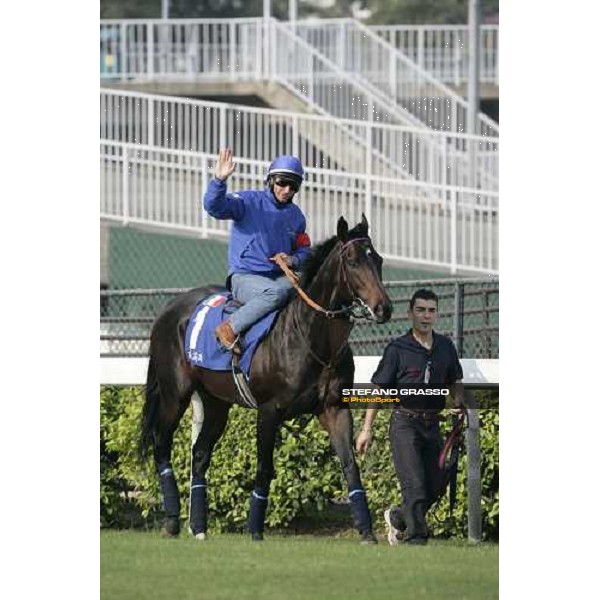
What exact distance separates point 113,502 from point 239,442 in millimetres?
646

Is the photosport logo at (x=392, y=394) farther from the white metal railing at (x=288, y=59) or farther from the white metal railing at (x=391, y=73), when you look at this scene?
the white metal railing at (x=391, y=73)

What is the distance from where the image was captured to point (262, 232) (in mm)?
8562

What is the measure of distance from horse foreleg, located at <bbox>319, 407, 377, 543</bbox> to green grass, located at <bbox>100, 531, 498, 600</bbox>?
0.20m

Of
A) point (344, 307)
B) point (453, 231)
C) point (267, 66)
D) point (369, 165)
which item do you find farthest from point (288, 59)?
point (344, 307)

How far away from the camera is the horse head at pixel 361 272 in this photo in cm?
810

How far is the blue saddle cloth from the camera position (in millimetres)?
8633

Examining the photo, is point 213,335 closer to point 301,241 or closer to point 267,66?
point 301,241

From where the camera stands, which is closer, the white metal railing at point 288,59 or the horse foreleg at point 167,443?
the horse foreleg at point 167,443

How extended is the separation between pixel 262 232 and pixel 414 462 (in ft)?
3.87

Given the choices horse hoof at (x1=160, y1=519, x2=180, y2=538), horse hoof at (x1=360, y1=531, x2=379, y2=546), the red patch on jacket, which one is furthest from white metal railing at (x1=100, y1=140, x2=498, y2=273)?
horse hoof at (x1=360, y1=531, x2=379, y2=546)

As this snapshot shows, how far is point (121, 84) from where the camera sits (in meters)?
11.8

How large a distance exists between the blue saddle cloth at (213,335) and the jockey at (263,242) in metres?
0.04

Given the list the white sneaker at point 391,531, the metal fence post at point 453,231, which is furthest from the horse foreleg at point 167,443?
the metal fence post at point 453,231
